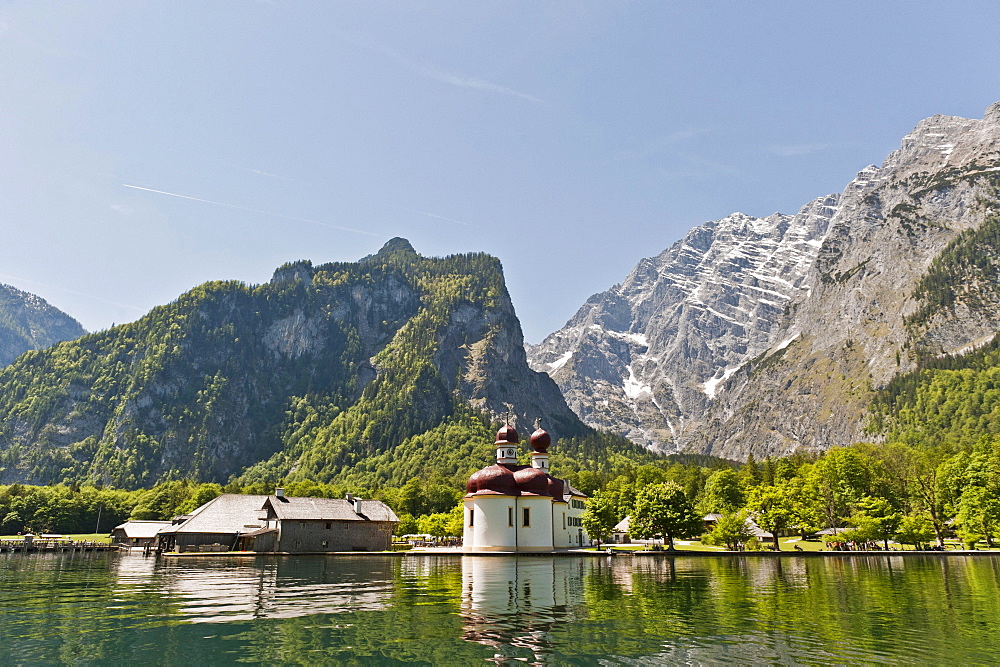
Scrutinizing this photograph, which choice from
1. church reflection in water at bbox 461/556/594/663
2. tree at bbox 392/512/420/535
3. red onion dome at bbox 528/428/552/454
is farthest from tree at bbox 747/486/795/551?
tree at bbox 392/512/420/535

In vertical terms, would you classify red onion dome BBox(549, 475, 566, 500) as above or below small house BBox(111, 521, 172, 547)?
above

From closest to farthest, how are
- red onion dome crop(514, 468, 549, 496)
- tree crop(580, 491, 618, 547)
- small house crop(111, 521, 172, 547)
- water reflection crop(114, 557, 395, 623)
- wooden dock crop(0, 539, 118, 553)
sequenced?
water reflection crop(114, 557, 395, 623)
red onion dome crop(514, 468, 549, 496)
tree crop(580, 491, 618, 547)
wooden dock crop(0, 539, 118, 553)
small house crop(111, 521, 172, 547)

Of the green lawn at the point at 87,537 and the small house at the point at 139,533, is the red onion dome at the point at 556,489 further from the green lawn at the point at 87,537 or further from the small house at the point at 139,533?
the green lawn at the point at 87,537

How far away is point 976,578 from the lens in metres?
42.9

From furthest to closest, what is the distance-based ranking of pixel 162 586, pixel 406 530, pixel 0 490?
pixel 0 490 → pixel 406 530 → pixel 162 586

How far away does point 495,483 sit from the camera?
92750mm

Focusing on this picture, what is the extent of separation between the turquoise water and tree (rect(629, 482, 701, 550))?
3983 cm

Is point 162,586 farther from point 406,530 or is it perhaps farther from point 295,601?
point 406,530

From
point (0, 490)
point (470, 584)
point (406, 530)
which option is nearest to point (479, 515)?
point (406, 530)

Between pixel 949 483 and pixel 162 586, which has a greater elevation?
pixel 949 483

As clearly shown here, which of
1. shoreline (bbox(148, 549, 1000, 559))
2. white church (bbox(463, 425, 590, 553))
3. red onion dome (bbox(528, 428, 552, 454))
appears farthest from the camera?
red onion dome (bbox(528, 428, 552, 454))

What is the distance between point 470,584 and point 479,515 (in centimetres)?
5051

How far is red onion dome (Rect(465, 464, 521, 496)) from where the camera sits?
3625 inches

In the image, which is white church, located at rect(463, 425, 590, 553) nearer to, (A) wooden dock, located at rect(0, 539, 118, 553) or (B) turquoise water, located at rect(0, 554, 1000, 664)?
(B) turquoise water, located at rect(0, 554, 1000, 664)
